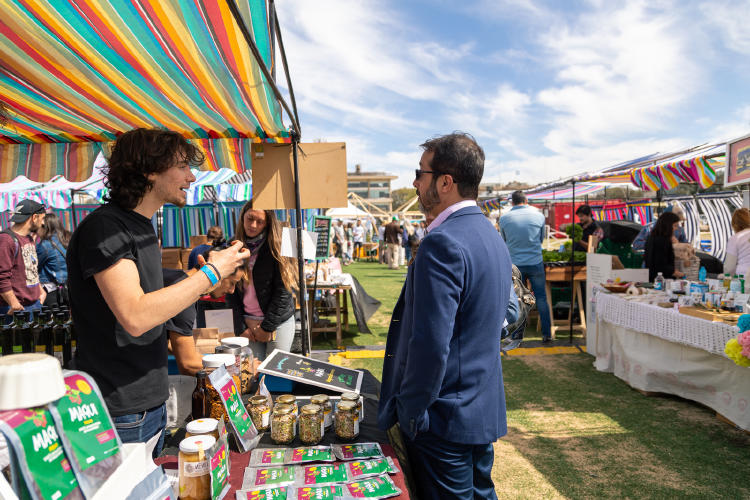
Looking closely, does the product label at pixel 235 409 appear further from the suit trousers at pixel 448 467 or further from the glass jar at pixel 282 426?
the suit trousers at pixel 448 467

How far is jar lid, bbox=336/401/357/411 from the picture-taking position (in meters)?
1.61

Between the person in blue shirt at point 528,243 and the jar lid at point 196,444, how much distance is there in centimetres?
520

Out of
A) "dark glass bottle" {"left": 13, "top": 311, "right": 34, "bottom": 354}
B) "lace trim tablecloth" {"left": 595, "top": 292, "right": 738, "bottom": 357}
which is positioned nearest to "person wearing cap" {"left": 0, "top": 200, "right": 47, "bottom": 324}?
"dark glass bottle" {"left": 13, "top": 311, "right": 34, "bottom": 354}

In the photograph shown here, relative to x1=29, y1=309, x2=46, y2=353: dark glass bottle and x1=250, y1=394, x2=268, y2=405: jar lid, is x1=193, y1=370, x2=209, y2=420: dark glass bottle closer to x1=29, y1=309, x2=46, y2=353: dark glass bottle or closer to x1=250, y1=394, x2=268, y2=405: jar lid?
x1=250, y1=394, x2=268, y2=405: jar lid

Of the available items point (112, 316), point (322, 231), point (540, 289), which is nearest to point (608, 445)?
point (540, 289)

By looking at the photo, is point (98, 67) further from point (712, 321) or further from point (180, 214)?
point (180, 214)

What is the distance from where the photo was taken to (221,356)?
1.70m

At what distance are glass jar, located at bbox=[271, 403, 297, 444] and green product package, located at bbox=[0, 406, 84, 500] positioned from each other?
0.87m

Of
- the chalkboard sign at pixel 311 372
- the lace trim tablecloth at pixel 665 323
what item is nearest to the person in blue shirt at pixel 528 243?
the lace trim tablecloth at pixel 665 323

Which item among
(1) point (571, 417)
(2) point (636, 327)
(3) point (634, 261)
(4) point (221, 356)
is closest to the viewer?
(4) point (221, 356)

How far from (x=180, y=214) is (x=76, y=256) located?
10348mm

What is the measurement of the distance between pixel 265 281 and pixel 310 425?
173 cm

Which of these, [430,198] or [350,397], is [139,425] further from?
Result: [430,198]

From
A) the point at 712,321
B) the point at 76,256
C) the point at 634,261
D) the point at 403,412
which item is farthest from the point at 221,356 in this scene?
the point at 634,261
